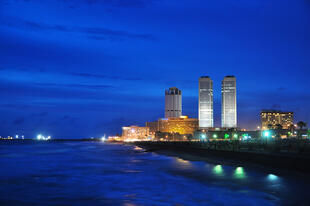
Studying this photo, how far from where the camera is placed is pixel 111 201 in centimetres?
2175

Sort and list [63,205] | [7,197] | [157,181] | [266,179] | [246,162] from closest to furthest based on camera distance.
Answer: [63,205]
[7,197]
[266,179]
[157,181]
[246,162]

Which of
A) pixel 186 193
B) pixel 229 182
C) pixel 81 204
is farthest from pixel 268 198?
pixel 81 204

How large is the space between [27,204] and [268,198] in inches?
566

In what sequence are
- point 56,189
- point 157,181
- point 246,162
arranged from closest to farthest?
point 56,189 < point 157,181 < point 246,162

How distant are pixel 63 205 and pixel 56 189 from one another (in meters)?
6.26

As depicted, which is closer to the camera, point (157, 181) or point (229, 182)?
point (229, 182)

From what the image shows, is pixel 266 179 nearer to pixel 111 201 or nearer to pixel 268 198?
pixel 268 198

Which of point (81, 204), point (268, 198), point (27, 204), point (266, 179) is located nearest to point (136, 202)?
point (81, 204)

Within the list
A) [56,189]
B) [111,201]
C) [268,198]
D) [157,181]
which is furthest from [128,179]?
[268,198]

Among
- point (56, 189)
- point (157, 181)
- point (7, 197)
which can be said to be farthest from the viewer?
point (157, 181)

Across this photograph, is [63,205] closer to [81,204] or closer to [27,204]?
[81,204]

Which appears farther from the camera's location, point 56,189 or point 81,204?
point 56,189

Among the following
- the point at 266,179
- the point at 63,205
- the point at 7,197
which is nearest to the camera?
the point at 63,205

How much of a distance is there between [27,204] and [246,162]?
28.9m
